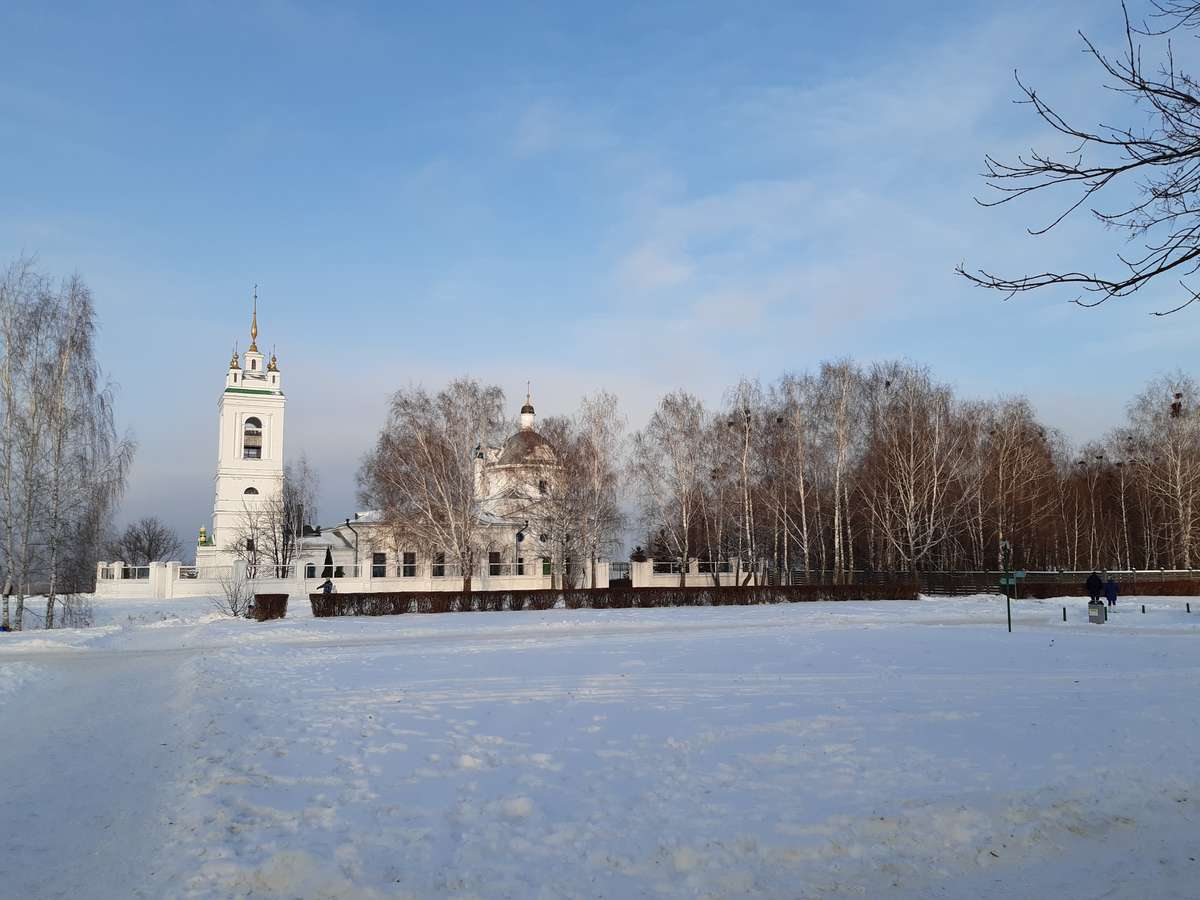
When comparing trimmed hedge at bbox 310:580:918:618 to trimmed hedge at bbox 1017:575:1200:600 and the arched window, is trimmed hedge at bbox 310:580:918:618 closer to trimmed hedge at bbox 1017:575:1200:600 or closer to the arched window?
trimmed hedge at bbox 1017:575:1200:600

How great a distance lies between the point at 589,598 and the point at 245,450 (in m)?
31.6

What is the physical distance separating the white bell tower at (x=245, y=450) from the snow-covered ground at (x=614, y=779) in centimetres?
4029

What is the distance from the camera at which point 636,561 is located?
49969mm

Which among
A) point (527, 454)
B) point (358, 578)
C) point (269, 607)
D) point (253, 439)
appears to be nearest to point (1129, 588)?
point (527, 454)

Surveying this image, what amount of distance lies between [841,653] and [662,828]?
1046 cm

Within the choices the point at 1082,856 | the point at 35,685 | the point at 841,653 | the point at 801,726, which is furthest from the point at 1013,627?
the point at 35,685

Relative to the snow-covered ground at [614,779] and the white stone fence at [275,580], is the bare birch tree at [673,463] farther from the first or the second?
the snow-covered ground at [614,779]

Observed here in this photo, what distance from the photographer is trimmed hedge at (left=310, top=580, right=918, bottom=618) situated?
30531 mm

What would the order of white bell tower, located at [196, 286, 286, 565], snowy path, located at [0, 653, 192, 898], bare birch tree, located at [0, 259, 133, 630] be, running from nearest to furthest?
snowy path, located at [0, 653, 192, 898] < bare birch tree, located at [0, 259, 133, 630] < white bell tower, located at [196, 286, 286, 565]

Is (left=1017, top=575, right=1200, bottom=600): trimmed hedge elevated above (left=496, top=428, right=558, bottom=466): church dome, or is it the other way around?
(left=496, top=428, right=558, bottom=466): church dome

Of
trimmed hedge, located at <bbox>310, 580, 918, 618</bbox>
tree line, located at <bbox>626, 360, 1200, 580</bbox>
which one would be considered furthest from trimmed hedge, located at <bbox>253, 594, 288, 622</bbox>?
tree line, located at <bbox>626, 360, 1200, 580</bbox>

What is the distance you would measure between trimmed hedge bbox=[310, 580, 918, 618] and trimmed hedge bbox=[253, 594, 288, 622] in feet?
3.80

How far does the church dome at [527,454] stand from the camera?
42.9 metres

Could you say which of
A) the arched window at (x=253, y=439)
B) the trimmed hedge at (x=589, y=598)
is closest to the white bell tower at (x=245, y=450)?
the arched window at (x=253, y=439)
